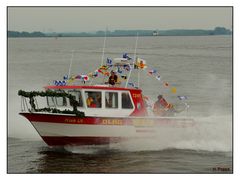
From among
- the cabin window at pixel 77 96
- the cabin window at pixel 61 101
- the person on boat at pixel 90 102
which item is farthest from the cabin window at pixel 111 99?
the cabin window at pixel 61 101

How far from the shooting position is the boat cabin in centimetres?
2088

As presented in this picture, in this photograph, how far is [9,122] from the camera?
26.1m

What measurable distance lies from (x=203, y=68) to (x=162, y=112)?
117ft

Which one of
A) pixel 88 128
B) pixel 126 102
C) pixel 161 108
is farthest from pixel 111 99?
pixel 161 108

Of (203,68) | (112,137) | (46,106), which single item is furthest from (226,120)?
(203,68)

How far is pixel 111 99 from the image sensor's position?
69.6 feet

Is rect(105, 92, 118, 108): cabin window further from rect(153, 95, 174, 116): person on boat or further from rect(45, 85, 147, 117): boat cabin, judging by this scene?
rect(153, 95, 174, 116): person on boat

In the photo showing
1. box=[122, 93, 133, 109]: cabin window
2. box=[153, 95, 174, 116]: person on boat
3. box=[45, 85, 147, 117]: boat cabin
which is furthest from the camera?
box=[153, 95, 174, 116]: person on boat

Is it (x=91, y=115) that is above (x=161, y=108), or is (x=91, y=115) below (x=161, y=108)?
below

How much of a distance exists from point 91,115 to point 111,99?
110cm

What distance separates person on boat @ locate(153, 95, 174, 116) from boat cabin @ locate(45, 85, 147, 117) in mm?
1370

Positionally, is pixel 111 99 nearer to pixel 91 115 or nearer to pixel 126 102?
pixel 126 102

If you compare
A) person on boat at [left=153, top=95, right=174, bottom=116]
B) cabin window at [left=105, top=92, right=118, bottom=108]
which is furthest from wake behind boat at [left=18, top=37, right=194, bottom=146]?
person on boat at [left=153, top=95, right=174, bottom=116]

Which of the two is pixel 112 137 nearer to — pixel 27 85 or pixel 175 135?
pixel 175 135
